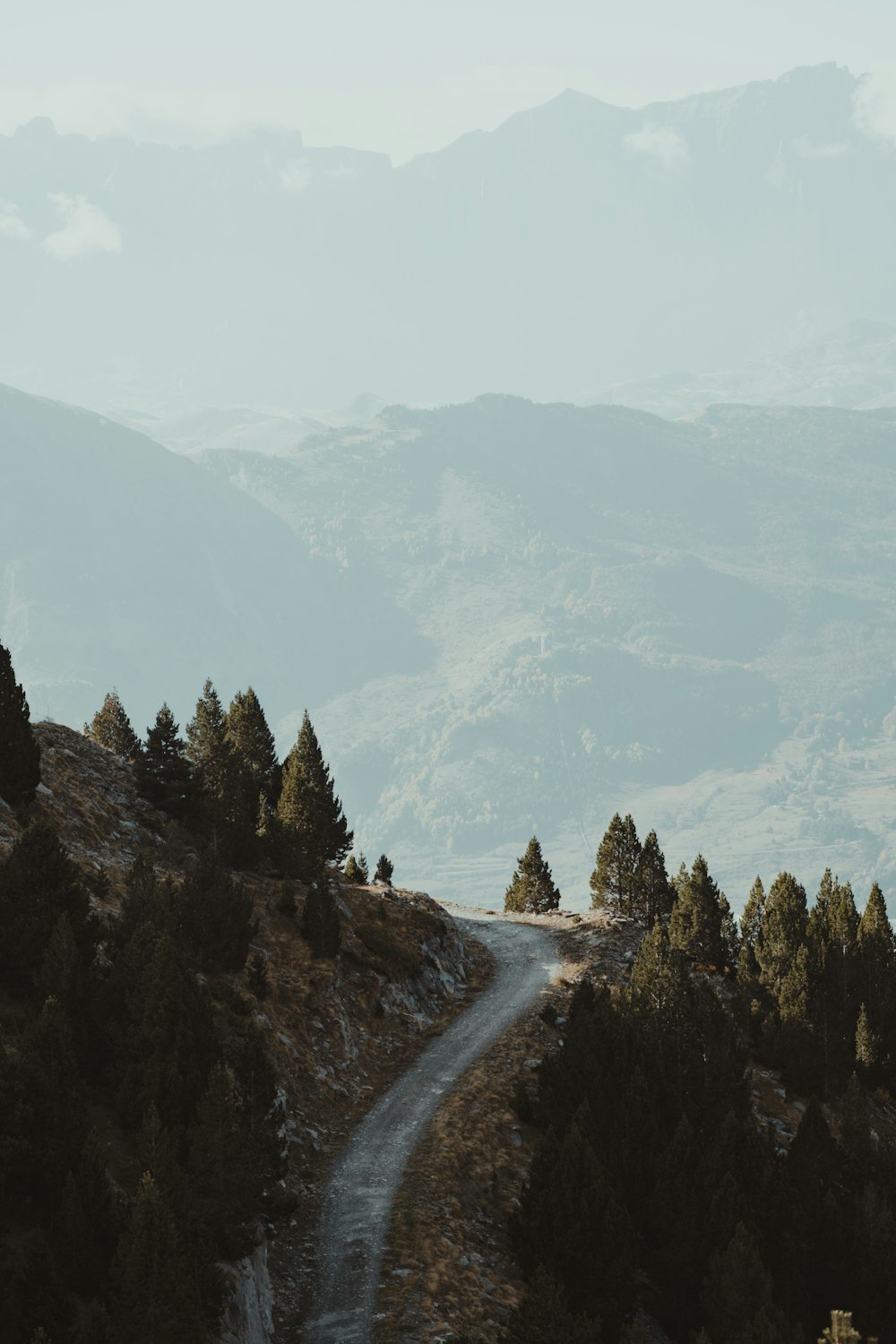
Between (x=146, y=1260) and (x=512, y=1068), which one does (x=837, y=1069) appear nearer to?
(x=512, y=1068)

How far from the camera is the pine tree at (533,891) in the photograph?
99688 mm

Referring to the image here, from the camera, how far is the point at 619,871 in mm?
94875

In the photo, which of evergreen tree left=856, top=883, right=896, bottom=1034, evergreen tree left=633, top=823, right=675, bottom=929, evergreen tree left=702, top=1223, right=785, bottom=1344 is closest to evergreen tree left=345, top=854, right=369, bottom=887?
evergreen tree left=633, top=823, right=675, bottom=929

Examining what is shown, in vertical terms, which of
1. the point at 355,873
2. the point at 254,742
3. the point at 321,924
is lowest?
the point at 321,924

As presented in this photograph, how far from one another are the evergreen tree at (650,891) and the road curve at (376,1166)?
32013mm

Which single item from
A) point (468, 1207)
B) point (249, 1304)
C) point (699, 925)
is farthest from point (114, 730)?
point (249, 1304)

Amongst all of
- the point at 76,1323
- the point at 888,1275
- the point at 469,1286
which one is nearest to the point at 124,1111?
the point at 76,1323

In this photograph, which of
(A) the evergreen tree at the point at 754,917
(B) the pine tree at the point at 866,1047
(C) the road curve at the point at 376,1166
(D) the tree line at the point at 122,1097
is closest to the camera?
(D) the tree line at the point at 122,1097

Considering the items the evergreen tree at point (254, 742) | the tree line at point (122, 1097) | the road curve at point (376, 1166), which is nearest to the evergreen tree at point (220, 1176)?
the tree line at point (122, 1097)

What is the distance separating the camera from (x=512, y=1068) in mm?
45719

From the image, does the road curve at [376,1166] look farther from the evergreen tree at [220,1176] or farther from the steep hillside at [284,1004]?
the evergreen tree at [220,1176]

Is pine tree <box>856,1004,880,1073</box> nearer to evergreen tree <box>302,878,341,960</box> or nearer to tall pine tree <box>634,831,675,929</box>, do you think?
tall pine tree <box>634,831,675,929</box>

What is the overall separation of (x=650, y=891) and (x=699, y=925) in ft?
46.4

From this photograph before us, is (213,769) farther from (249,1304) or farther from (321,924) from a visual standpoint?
(249,1304)
